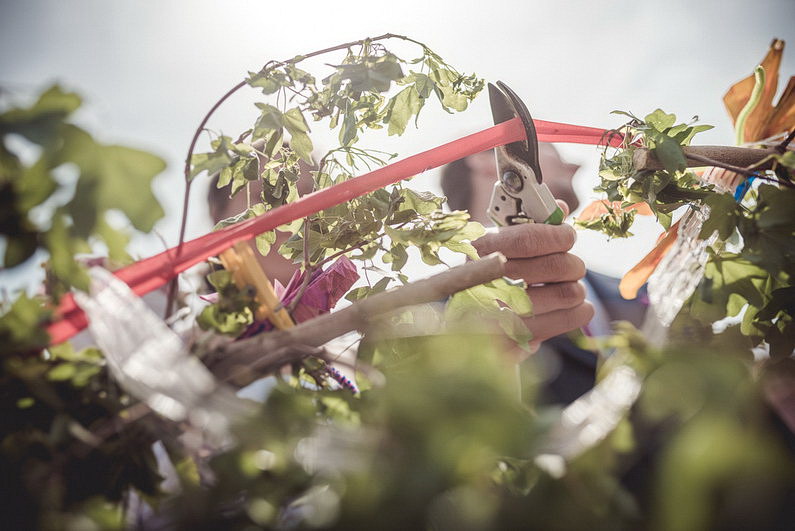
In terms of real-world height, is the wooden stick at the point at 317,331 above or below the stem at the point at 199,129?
below

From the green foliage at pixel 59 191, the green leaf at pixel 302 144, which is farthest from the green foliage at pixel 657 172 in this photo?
the green foliage at pixel 59 191

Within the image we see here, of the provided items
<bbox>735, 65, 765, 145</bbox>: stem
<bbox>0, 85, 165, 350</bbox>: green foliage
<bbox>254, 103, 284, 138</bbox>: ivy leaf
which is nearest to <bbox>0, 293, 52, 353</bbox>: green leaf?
<bbox>0, 85, 165, 350</bbox>: green foliage

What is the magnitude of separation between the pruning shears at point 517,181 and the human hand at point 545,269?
0.14 ft

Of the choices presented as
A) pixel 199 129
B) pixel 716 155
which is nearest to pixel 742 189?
pixel 716 155

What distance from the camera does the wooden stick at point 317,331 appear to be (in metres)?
0.33

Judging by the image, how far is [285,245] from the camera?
676 mm

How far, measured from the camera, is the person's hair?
112 inches

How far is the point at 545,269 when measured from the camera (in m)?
0.80

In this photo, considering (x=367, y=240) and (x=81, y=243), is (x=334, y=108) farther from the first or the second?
(x=81, y=243)

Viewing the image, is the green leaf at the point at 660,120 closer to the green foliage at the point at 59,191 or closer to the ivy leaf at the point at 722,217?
the ivy leaf at the point at 722,217

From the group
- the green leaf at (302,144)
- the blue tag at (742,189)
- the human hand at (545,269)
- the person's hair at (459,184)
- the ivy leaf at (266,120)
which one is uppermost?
the ivy leaf at (266,120)

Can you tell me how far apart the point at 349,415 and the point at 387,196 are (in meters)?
0.36

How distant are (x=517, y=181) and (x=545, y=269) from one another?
16cm

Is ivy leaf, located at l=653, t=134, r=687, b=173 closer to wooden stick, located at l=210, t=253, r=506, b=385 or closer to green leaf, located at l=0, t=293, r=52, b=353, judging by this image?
wooden stick, located at l=210, t=253, r=506, b=385
